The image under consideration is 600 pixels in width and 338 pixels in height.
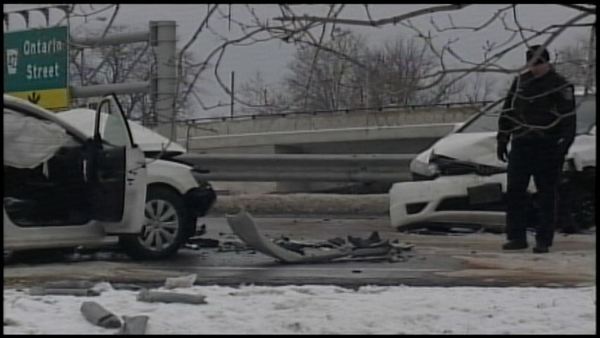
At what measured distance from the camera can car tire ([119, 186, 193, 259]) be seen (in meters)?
9.51

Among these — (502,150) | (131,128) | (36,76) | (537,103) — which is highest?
(36,76)

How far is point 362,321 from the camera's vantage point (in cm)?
595

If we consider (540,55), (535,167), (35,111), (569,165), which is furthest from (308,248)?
(540,55)

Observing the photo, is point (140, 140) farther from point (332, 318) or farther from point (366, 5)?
point (366, 5)

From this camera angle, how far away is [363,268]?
8.84m

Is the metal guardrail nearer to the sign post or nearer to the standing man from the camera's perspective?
the sign post

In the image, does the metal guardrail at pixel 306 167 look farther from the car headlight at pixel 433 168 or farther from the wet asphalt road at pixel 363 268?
the wet asphalt road at pixel 363 268

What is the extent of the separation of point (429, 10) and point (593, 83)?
85cm

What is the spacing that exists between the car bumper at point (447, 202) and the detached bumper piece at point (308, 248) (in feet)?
4.49

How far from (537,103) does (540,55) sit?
2223 mm

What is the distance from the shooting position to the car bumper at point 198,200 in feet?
32.3

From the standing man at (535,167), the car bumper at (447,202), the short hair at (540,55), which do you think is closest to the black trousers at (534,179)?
the standing man at (535,167)

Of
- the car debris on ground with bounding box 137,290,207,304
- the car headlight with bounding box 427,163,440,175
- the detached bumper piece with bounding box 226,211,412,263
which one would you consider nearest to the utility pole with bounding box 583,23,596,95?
the car debris on ground with bounding box 137,290,207,304

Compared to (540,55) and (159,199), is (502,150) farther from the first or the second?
(540,55)
